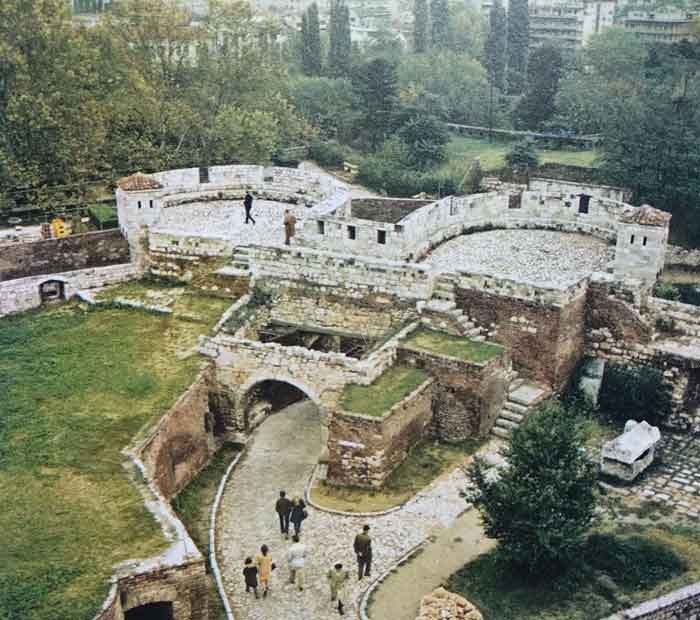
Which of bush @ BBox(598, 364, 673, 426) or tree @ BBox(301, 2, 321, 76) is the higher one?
tree @ BBox(301, 2, 321, 76)

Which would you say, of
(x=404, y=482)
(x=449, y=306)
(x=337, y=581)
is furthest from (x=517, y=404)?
(x=337, y=581)

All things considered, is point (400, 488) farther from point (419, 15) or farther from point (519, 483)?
point (419, 15)

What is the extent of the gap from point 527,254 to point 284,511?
37.2ft

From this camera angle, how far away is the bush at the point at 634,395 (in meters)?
20.4

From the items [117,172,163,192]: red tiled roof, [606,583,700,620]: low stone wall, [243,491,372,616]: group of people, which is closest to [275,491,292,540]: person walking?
[243,491,372,616]: group of people

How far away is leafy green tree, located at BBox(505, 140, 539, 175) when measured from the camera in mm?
43781

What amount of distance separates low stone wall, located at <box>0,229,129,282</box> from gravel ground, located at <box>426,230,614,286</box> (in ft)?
30.6

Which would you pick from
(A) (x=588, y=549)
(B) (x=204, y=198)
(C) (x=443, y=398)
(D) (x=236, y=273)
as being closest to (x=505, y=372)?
(C) (x=443, y=398)

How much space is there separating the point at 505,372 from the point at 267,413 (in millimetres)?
5752

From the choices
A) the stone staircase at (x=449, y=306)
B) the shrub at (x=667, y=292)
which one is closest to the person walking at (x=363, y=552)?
the stone staircase at (x=449, y=306)

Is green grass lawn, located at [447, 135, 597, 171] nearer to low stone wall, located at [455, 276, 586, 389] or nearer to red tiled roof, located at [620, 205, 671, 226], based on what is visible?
red tiled roof, located at [620, 205, 671, 226]

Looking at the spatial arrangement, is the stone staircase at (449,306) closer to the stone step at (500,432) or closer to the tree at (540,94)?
the stone step at (500,432)

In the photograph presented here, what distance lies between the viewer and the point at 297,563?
14.9 m

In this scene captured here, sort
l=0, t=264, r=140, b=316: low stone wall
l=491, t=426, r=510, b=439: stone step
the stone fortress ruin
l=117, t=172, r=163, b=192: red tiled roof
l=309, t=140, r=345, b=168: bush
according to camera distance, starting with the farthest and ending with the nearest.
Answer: l=309, t=140, r=345, b=168: bush
l=117, t=172, r=163, b=192: red tiled roof
l=0, t=264, r=140, b=316: low stone wall
l=491, t=426, r=510, b=439: stone step
the stone fortress ruin
